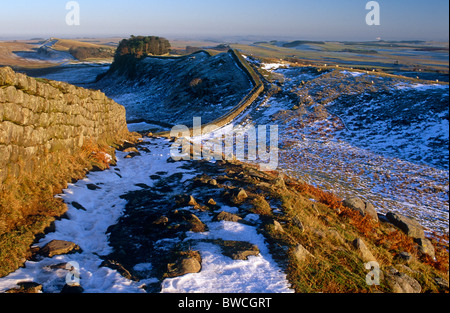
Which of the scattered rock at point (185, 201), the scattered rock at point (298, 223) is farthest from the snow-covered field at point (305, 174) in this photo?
the scattered rock at point (298, 223)

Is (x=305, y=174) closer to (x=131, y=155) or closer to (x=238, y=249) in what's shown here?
(x=131, y=155)

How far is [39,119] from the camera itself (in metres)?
8.87

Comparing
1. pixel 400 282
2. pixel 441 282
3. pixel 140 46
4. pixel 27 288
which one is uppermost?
pixel 140 46

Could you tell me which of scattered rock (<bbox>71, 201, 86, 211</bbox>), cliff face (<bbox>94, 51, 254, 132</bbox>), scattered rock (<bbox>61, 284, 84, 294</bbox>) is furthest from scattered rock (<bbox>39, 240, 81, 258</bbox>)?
cliff face (<bbox>94, 51, 254, 132</bbox>)

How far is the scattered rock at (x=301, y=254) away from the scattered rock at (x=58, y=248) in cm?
428

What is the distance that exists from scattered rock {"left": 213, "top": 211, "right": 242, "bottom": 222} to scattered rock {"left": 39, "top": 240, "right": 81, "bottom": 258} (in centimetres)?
305

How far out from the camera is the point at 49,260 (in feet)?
18.6

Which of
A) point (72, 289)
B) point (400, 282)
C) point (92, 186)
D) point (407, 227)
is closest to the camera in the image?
point (72, 289)

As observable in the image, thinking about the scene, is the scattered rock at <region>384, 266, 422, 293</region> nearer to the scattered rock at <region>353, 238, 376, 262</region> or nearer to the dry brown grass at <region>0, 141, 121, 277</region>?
the scattered rock at <region>353, 238, 376, 262</region>

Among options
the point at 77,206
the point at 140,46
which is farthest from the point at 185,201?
the point at 140,46

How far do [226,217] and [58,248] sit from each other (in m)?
3.58
